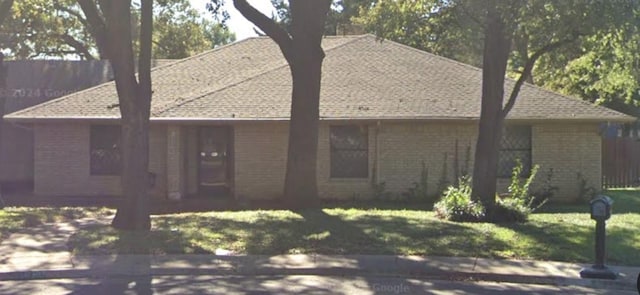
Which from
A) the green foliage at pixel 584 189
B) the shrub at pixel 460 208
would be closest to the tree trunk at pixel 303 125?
the shrub at pixel 460 208

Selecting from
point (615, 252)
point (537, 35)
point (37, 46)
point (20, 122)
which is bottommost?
point (615, 252)

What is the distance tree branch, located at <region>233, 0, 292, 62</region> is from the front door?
5823 millimetres

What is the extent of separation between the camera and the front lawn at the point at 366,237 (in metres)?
10.9

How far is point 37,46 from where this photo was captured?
135 feet

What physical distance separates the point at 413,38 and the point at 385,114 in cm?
336

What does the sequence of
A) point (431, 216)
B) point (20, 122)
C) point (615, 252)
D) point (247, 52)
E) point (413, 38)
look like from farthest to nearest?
point (247, 52)
point (20, 122)
point (413, 38)
point (431, 216)
point (615, 252)

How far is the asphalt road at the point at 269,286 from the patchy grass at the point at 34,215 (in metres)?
4.50

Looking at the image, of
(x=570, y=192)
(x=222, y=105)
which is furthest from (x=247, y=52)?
(x=570, y=192)

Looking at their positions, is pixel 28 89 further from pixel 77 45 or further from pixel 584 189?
pixel 584 189

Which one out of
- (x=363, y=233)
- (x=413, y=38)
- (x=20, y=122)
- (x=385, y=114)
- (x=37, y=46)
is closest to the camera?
(x=363, y=233)

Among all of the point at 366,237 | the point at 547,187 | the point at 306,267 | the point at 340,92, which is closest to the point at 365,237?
the point at 366,237

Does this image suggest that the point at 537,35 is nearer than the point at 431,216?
Yes

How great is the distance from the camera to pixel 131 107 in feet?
41.1

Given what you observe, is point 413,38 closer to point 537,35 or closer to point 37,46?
point 537,35
